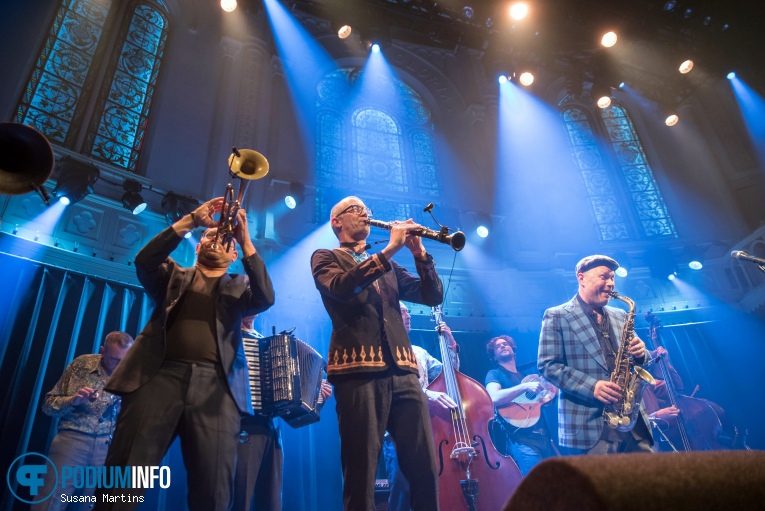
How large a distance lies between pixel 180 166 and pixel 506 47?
7.41 m

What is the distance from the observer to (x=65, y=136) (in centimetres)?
731

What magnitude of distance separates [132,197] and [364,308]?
549 centimetres

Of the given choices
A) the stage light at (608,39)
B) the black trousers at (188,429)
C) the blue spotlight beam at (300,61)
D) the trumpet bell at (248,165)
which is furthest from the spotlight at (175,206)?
the stage light at (608,39)

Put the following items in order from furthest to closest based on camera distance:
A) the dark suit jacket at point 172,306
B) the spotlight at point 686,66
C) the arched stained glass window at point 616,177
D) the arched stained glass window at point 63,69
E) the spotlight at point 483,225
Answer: the arched stained glass window at point 616,177
the spotlight at point 686,66
the spotlight at point 483,225
the arched stained glass window at point 63,69
the dark suit jacket at point 172,306

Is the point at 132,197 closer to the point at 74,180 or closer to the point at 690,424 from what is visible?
the point at 74,180

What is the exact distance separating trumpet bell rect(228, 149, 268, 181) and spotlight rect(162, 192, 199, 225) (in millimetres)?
4392

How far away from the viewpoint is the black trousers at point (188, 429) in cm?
209

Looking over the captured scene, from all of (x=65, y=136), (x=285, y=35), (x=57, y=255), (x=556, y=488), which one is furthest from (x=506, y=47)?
(x=556, y=488)

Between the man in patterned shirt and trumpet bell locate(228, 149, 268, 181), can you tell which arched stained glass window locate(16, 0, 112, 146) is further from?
trumpet bell locate(228, 149, 268, 181)

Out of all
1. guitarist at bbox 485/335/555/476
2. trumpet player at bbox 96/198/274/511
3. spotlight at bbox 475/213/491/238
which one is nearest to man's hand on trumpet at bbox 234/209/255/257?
trumpet player at bbox 96/198/274/511

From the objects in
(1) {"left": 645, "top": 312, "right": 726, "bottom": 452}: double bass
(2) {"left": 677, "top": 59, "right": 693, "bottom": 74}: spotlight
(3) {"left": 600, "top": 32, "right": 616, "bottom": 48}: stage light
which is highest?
(3) {"left": 600, "top": 32, "right": 616, "bottom": 48}: stage light

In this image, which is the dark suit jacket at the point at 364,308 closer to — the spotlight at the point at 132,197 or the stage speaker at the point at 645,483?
the stage speaker at the point at 645,483

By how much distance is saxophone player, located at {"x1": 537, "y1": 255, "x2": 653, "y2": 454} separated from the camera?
9.85ft

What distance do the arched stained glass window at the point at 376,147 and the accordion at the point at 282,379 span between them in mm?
5593
